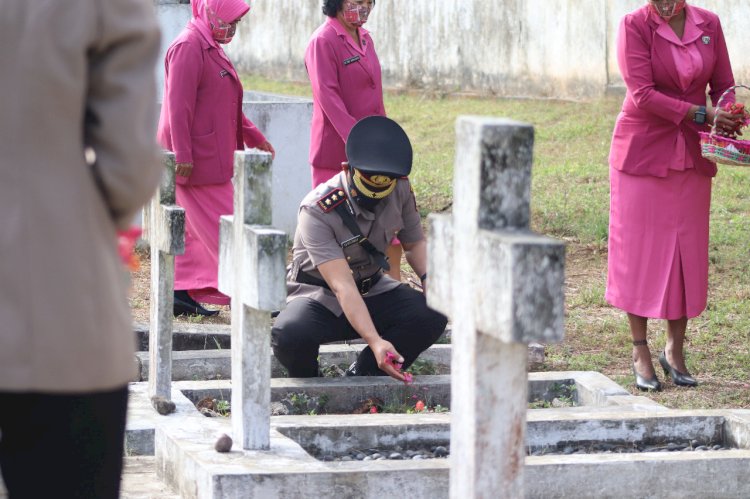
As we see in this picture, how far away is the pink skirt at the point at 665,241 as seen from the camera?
5.73 metres

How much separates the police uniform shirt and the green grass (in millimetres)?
1135

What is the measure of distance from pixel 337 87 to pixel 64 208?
4.20 metres

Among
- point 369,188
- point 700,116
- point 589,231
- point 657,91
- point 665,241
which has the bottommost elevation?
point 589,231

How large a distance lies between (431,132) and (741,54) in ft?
10.2

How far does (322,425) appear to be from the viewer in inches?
171

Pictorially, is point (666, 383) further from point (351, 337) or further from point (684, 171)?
point (351, 337)

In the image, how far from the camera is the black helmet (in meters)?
4.92

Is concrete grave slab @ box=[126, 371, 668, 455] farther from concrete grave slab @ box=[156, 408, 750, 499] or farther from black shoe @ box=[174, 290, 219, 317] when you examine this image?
black shoe @ box=[174, 290, 219, 317]

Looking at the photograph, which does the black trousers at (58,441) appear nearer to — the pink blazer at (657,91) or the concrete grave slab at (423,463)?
the concrete grave slab at (423,463)

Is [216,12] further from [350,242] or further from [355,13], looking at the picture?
→ [350,242]

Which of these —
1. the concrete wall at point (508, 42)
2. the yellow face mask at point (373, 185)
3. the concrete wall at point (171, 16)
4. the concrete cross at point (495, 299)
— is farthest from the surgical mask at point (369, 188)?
the concrete wall at point (508, 42)

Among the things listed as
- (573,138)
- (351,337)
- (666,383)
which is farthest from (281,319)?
(573,138)

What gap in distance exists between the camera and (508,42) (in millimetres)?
14844

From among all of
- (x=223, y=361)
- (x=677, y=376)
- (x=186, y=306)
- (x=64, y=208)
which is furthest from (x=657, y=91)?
(x=64, y=208)
